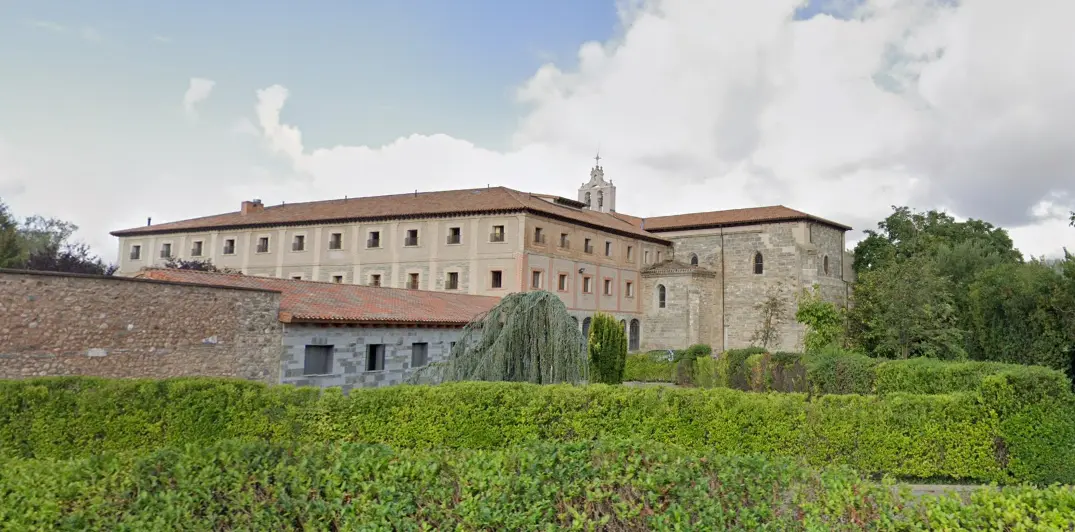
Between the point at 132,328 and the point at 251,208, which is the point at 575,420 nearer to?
the point at 132,328

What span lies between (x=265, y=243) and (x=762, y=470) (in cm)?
3903

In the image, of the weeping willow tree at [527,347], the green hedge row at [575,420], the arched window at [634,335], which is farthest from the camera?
the arched window at [634,335]

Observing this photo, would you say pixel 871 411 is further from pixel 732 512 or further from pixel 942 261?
pixel 942 261

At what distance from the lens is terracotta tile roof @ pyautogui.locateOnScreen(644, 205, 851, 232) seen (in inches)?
1616

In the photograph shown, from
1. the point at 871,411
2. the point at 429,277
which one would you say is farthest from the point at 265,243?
the point at 871,411

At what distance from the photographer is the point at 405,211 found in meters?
35.9

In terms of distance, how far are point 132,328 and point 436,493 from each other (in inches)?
487

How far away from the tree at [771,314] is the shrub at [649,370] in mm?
11156

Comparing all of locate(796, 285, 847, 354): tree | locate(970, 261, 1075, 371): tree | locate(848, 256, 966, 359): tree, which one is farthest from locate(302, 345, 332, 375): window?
locate(796, 285, 847, 354): tree

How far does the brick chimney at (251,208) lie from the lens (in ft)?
139

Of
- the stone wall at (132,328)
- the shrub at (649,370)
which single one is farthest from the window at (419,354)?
the shrub at (649,370)

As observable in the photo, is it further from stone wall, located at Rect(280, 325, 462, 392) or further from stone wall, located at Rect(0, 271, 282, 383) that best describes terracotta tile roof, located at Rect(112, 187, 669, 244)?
stone wall, located at Rect(0, 271, 282, 383)

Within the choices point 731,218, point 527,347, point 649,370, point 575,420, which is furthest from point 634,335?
point 575,420

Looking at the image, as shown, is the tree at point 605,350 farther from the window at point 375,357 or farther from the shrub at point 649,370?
the shrub at point 649,370
